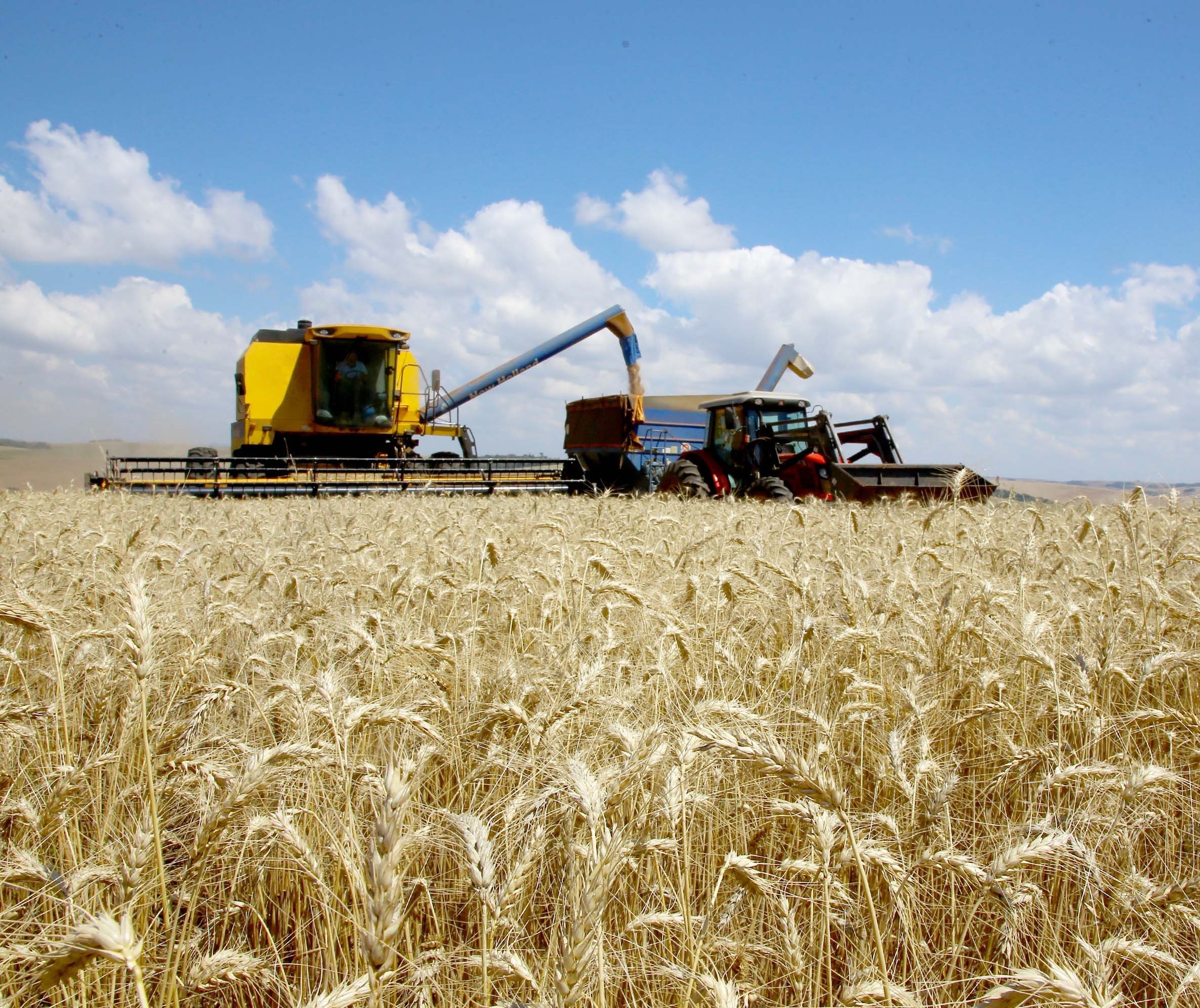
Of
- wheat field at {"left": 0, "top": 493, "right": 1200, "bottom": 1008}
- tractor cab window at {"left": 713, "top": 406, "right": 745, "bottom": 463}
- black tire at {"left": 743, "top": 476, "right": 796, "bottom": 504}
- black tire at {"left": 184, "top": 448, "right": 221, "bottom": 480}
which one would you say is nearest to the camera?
wheat field at {"left": 0, "top": 493, "right": 1200, "bottom": 1008}

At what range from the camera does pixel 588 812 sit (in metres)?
0.94

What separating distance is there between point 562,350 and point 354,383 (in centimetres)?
775

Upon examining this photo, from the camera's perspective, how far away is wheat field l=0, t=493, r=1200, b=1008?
110 cm

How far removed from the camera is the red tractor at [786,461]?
873 centimetres

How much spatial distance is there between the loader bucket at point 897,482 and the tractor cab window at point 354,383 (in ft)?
26.0

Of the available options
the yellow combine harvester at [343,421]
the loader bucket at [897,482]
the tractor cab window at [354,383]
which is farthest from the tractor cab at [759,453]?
the tractor cab window at [354,383]

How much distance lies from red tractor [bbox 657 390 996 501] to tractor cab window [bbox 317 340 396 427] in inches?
211

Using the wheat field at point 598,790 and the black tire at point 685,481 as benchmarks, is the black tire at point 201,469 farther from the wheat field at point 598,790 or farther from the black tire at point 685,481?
the wheat field at point 598,790

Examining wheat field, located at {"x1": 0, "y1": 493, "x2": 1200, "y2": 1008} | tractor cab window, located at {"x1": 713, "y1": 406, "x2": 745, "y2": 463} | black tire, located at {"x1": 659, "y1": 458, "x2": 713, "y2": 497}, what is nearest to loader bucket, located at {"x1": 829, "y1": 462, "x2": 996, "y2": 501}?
tractor cab window, located at {"x1": 713, "y1": 406, "x2": 745, "y2": 463}

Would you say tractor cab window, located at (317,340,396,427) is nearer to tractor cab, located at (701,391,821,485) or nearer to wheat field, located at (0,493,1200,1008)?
tractor cab, located at (701,391,821,485)

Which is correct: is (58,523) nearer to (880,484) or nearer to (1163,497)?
(1163,497)

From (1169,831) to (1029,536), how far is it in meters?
1.62

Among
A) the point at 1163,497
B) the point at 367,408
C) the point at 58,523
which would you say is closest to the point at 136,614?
the point at 1163,497

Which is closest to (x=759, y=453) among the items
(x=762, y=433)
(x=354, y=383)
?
(x=762, y=433)
